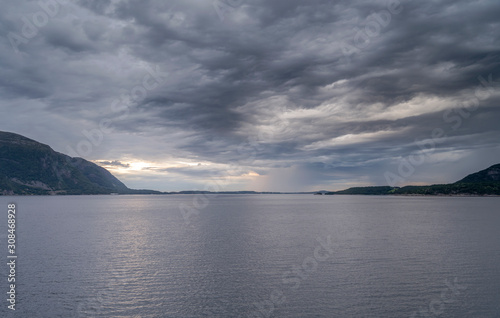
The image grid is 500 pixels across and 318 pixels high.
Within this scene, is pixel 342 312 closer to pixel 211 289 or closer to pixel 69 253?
pixel 211 289

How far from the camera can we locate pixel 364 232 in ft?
261

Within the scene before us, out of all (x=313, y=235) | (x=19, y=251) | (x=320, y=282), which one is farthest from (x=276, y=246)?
(x=19, y=251)

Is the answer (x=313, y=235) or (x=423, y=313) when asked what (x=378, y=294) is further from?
(x=313, y=235)

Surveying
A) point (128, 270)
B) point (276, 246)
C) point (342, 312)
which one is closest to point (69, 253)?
point (128, 270)

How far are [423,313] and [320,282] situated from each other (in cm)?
1191

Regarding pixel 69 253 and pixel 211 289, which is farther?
pixel 69 253

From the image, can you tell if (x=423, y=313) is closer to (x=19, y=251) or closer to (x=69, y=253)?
(x=69, y=253)

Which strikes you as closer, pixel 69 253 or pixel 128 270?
pixel 128 270

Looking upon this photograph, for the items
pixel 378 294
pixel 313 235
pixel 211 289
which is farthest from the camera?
pixel 313 235

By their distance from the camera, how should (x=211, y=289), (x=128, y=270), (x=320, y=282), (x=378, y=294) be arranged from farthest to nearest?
(x=128, y=270)
(x=320, y=282)
(x=211, y=289)
(x=378, y=294)

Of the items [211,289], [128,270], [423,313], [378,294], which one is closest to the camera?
[423,313]

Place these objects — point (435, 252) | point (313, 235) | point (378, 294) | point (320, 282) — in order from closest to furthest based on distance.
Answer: point (378, 294), point (320, 282), point (435, 252), point (313, 235)

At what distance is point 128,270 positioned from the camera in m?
44.0

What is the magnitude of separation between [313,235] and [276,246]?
57.9ft
